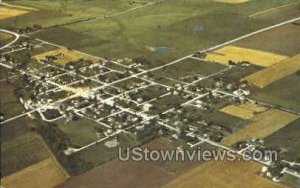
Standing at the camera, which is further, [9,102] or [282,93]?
[282,93]

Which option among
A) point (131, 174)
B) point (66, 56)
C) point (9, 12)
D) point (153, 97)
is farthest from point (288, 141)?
point (9, 12)

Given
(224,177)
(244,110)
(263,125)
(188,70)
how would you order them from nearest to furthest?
(224,177), (263,125), (244,110), (188,70)

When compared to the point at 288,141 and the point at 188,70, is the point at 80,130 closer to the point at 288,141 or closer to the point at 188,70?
the point at 288,141

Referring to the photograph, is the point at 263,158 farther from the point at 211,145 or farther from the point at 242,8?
the point at 242,8

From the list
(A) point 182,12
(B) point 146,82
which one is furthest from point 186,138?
(A) point 182,12

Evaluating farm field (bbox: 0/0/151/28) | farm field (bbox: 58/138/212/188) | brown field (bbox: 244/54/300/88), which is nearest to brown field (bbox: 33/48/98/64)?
farm field (bbox: 0/0/151/28)

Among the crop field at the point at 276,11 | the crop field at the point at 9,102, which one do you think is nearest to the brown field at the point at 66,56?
the crop field at the point at 9,102
